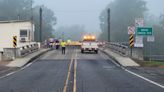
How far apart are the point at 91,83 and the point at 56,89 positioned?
3.13 m

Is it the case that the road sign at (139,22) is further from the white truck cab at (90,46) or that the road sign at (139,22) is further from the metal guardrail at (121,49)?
the white truck cab at (90,46)

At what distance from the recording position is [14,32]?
6888 cm

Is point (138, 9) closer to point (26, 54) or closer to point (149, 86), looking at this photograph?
point (26, 54)

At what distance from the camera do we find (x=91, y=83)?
887 inches

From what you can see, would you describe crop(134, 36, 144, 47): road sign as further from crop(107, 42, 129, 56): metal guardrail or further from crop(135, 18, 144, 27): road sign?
crop(107, 42, 129, 56): metal guardrail

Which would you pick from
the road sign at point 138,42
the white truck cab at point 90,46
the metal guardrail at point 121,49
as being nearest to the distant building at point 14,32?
the white truck cab at point 90,46

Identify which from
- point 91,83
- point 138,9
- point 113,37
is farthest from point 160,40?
point 91,83

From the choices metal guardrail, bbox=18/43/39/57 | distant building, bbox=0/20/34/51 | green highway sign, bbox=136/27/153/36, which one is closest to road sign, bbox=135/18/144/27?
green highway sign, bbox=136/27/153/36

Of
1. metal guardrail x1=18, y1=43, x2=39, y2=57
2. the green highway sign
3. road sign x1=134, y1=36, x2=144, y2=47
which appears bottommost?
metal guardrail x1=18, y1=43, x2=39, y2=57

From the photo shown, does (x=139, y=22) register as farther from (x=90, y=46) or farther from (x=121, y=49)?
(x=90, y=46)

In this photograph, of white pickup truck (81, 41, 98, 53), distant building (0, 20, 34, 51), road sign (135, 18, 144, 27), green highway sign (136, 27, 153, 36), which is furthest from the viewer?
distant building (0, 20, 34, 51)

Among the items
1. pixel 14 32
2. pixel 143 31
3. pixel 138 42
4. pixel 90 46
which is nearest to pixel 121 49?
pixel 143 31

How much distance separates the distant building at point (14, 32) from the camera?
68188 millimetres

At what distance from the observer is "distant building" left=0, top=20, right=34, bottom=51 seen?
68188mm
